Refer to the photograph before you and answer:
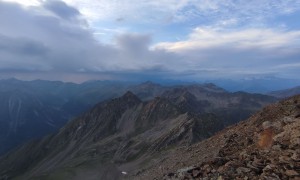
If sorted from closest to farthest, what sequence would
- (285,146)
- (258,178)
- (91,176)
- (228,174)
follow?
(258,178), (228,174), (285,146), (91,176)

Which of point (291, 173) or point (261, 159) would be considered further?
point (261, 159)

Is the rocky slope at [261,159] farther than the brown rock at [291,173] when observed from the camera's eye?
Yes

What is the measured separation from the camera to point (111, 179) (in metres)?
180

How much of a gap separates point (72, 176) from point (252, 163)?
181670 millimetres

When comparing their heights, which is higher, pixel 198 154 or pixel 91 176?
pixel 198 154

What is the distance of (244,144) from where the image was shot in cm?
3866

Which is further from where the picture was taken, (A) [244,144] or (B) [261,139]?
(A) [244,144]

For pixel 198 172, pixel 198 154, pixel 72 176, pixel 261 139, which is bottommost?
pixel 72 176

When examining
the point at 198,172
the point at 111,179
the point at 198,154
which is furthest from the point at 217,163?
the point at 111,179

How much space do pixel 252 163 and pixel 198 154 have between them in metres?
28.8

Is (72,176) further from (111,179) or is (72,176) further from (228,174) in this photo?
(228,174)

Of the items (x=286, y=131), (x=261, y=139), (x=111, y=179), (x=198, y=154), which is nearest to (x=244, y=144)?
(x=261, y=139)

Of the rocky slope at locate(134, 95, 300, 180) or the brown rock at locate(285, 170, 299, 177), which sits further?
the rocky slope at locate(134, 95, 300, 180)

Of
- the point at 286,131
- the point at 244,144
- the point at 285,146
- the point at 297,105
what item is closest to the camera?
the point at 285,146
